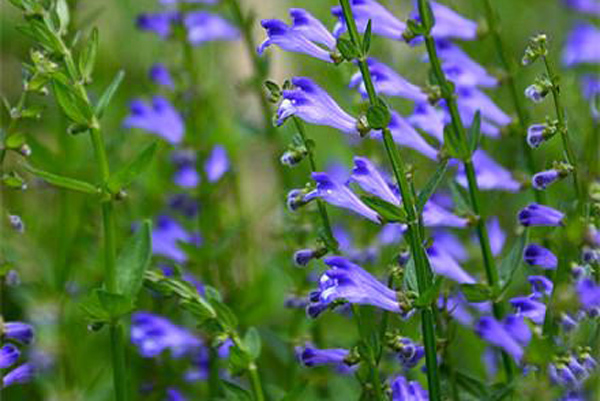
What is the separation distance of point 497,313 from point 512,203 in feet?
6.08

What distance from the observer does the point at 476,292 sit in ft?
6.97

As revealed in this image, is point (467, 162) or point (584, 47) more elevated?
point (467, 162)

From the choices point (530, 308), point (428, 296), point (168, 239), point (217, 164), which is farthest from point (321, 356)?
point (217, 164)

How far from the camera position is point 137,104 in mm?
3295

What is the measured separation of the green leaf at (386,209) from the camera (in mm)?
1862

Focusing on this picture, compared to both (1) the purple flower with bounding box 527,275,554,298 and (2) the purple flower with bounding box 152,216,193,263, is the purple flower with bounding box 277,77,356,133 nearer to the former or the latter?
(1) the purple flower with bounding box 527,275,554,298

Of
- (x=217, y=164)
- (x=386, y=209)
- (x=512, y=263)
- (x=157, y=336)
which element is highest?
(x=386, y=209)

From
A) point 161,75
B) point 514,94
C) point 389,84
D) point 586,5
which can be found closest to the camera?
point 389,84

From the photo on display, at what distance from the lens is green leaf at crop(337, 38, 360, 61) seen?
6.03ft

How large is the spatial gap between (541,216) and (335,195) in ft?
1.28

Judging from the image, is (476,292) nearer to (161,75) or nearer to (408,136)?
(408,136)

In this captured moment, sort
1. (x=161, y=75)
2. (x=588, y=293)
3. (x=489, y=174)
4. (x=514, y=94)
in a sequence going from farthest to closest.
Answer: (x=161, y=75), (x=489, y=174), (x=514, y=94), (x=588, y=293)

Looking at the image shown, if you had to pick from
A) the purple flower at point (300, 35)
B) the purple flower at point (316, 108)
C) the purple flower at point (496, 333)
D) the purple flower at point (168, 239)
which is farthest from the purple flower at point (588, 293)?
the purple flower at point (168, 239)

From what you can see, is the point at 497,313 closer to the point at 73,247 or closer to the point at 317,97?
the point at 317,97
